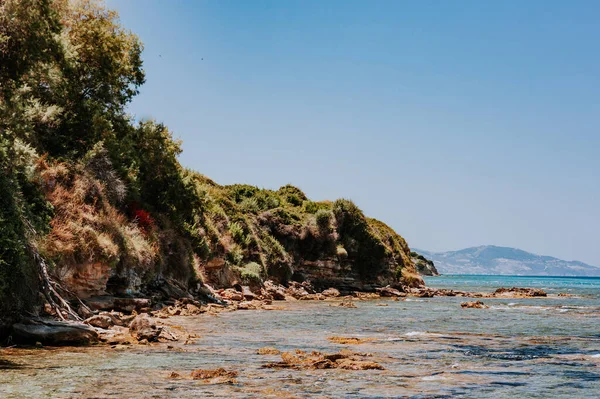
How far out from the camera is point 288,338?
860 inches

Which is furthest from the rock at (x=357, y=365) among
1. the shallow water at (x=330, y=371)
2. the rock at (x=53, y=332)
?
the rock at (x=53, y=332)

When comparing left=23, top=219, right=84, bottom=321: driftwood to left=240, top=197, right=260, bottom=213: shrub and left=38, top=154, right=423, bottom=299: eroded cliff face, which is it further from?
left=240, top=197, right=260, bottom=213: shrub

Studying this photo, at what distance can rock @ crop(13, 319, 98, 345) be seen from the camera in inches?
671

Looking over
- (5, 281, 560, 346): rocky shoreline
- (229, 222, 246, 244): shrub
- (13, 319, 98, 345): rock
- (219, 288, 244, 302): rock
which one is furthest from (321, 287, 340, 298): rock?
(13, 319, 98, 345): rock

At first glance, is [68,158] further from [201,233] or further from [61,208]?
[201,233]

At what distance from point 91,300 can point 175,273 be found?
35.6ft

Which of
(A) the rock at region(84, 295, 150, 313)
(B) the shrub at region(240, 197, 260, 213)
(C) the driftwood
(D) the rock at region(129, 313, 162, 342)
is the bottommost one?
(D) the rock at region(129, 313, 162, 342)

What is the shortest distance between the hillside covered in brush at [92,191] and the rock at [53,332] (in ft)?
2.56

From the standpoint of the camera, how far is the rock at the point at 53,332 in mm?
17047

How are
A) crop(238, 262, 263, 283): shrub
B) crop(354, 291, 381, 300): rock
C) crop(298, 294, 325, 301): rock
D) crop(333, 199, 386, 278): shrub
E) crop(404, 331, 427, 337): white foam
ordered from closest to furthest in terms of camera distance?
1. crop(404, 331, 427, 337): white foam
2. crop(238, 262, 263, 283): shrub
3. crop(298, 294, 325, 301): rock
4. crop(354, 291, 381, 300): rock
5. crop(333, 199, 386, 278): shrub

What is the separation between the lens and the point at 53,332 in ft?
57.1

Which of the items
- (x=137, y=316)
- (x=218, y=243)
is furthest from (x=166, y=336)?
(x=218, y=243)

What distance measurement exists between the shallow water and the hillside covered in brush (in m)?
4.11

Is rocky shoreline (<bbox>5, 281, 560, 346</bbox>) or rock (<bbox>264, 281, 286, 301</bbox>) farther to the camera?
rock (<bbox>264, 281, 286, 301</bbox>)
